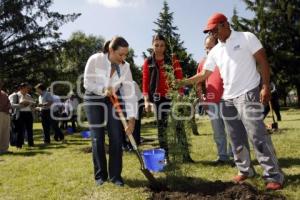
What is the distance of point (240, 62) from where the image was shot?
5.51 meters

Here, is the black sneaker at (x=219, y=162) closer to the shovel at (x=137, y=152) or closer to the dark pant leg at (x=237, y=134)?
the dark pant leg at (x=237, y=134)

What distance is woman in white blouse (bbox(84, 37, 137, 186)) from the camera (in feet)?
19.5

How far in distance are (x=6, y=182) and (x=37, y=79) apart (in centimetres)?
2512

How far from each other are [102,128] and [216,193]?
191 cm

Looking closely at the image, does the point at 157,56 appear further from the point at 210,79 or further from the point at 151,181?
the point at 151,181

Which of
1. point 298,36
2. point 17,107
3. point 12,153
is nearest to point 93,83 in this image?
→ point 12,153

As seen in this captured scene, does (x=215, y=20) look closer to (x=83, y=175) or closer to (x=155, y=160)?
(x=155, y=160)

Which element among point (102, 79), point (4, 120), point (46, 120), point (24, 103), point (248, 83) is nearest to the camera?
point (248, 83)

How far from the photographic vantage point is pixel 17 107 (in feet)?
42.2

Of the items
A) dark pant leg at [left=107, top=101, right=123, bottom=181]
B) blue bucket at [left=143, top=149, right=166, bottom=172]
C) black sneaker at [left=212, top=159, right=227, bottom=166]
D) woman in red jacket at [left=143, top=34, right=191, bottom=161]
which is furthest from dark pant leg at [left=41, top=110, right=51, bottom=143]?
dark pant leg at [left=107, top=101, right=123, bottom=181]

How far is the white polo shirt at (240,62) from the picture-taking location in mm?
5484

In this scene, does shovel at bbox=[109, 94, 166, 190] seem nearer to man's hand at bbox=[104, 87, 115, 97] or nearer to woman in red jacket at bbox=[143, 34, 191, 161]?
man's hand at bbox=[104, 87, 115, 97]

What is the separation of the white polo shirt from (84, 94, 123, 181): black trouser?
5.54ft

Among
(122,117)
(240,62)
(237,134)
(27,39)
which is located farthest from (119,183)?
(27,39)
